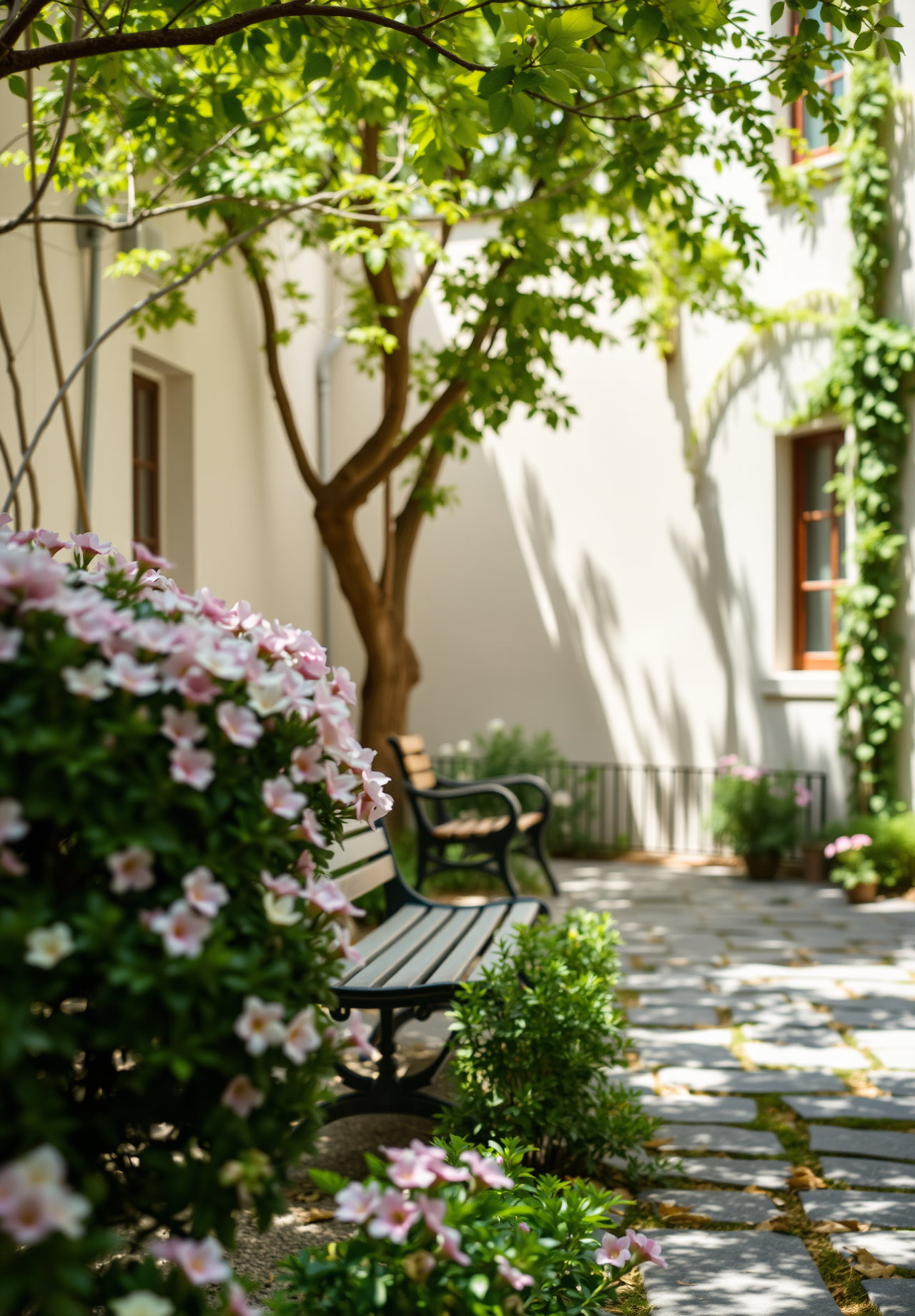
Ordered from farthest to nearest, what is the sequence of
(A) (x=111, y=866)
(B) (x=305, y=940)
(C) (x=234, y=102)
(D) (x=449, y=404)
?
1. (D) (x=449, y=404)
2. (C) (x=234, y=102)
3. (B) (x=305, y=940)
4. (A) (x=111, y=866)

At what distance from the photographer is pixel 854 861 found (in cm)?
671

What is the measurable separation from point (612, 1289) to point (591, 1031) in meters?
0.91

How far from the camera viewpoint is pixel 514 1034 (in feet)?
8.57

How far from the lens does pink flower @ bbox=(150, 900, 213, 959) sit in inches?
46.3

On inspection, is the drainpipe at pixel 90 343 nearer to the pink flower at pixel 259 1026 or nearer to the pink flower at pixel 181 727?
the pink flower at pixel 181 727

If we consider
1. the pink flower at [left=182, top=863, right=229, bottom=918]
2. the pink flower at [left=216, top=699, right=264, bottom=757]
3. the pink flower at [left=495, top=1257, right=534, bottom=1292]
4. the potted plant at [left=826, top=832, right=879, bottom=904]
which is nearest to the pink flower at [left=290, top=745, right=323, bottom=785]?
the pink flower at [left=216, top=699, right=264, bottom=757]

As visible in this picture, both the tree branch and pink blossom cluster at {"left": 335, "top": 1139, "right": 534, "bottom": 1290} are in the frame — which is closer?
pink blossom cluster at {"left": 335, "top": 1139, "right": 534, "bottom": 1290}

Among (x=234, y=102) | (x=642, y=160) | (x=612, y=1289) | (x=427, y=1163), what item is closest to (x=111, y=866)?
(x=427, y=1163)

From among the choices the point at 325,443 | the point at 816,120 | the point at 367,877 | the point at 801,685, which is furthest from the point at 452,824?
the point at 816,120

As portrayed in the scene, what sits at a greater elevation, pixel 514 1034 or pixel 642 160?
pixel 642 160

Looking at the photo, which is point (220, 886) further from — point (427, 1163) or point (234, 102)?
point (234, 102)

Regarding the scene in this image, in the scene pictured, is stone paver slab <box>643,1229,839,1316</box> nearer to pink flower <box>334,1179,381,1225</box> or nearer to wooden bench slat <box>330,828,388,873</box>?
pink flower <box>334,1179,381,1225</box>

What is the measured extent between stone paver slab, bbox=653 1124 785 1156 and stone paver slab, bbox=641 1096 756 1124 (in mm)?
42

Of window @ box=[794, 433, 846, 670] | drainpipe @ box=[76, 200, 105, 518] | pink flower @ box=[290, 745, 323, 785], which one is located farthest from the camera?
window @ box=[794, 433, 846, 670]
